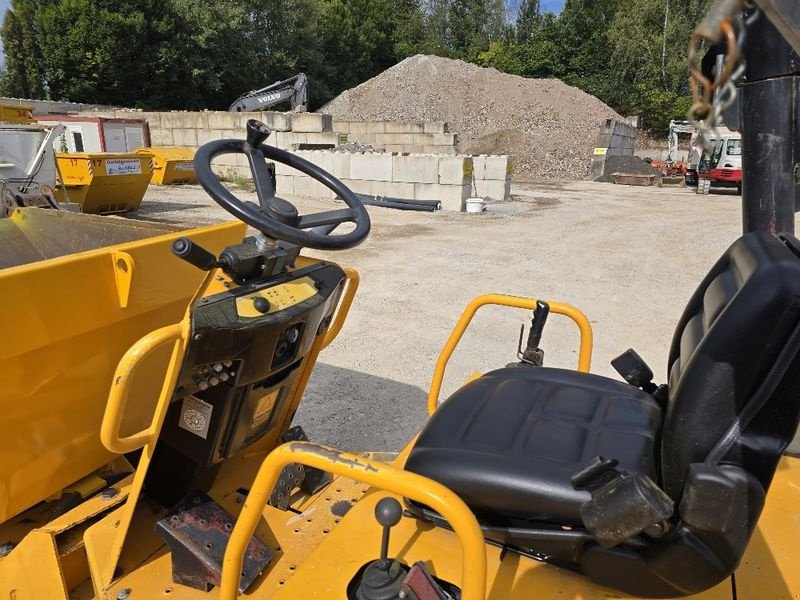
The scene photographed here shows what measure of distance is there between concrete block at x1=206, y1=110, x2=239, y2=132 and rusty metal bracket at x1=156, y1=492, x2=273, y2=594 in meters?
16.1

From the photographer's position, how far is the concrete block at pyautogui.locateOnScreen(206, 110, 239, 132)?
16.5 metres

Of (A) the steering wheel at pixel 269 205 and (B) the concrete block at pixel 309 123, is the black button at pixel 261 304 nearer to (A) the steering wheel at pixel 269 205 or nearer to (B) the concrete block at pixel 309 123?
(A) the steering wheel at pixel 269 205

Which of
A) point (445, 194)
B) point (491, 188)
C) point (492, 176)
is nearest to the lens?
point (445, 194)

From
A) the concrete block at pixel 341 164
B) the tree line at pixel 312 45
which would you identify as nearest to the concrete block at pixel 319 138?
the concrete block at pixel 341 164

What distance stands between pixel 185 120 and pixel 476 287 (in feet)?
45.7

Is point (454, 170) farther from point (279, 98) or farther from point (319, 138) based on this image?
point (279, 98)

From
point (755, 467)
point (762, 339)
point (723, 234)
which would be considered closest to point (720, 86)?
point (762, 339)

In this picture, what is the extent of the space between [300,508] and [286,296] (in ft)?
2.32

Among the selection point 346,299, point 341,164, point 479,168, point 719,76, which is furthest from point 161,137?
point 719,76

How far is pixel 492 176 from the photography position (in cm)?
1355

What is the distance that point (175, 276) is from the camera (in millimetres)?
1979

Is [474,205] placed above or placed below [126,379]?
below

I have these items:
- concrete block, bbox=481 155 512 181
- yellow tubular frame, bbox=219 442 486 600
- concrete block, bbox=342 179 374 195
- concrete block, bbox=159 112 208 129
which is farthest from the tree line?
yellow tubular frame, bbox=219 442 486 600

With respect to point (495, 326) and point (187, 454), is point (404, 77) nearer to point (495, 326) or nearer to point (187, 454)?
point (495, 326)
